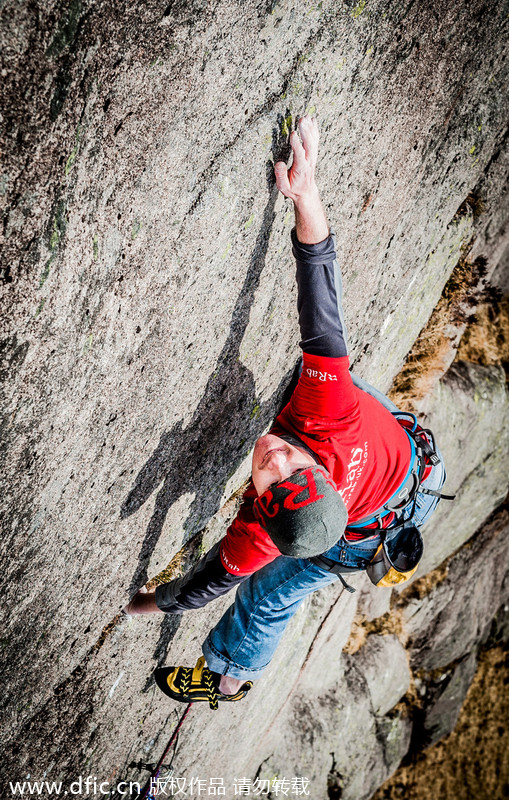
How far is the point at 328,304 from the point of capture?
2.80 m

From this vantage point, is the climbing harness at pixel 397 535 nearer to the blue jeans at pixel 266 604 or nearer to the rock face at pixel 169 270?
the blue jeans at pixel 266 604

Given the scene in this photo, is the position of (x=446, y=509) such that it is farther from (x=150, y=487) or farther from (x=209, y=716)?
(x=150, y=487)

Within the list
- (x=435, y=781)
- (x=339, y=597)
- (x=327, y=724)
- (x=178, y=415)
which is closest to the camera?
(x=178, y=415)

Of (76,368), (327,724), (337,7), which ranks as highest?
(337,7)

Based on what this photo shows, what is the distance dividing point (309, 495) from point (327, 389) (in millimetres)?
598

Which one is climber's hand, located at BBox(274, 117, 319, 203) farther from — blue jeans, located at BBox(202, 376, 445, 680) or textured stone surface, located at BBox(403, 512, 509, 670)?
textured stone surface, located at BBox(403, 512, 509, 670)

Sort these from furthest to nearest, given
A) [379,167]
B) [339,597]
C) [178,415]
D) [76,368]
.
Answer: [339,597] < [379,167] < [178,415] < [76,368]

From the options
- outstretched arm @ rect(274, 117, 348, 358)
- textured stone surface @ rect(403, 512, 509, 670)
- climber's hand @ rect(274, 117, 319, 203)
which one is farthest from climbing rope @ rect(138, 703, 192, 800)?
textured stone surface @ rect(403, 512, 509, 670)

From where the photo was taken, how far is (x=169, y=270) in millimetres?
2434

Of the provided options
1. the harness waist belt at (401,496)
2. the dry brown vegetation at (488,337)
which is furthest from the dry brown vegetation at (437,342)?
the harness waist belt at (401,496)

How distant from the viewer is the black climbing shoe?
397 centimetres

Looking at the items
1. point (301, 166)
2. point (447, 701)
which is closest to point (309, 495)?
point (301, 166)

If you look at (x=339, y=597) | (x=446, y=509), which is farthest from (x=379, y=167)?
(x=446, y=509)

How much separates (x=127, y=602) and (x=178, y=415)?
1392 millimetres
